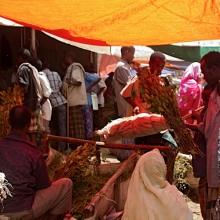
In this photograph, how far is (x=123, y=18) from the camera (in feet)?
14.1

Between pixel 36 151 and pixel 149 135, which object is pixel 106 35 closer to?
pixel 149 135

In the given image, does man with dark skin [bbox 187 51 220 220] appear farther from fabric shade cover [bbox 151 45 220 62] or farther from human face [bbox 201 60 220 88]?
fabric shade cover [bbox 151 45 220 62]

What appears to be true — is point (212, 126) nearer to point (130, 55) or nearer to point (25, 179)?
point (25, 179)

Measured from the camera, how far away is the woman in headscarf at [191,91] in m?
7.62

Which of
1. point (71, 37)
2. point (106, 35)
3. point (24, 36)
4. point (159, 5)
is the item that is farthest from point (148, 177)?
point (24, 36)

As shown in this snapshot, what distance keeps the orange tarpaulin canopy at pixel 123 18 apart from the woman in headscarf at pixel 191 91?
2.24 meters

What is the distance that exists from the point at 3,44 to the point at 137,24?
4536 millimetres

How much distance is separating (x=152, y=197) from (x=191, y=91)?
4.94 metres

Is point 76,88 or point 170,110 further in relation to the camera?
point 76,88

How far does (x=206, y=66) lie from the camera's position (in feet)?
12.6

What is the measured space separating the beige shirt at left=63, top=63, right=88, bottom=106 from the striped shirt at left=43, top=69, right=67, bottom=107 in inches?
8.5

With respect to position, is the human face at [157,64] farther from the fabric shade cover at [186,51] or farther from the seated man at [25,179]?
the fabric shade cover at [186,51]

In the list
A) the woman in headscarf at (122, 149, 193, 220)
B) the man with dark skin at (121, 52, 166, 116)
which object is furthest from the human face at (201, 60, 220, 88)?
the man with dark skin at (121, 52, 166, 116)

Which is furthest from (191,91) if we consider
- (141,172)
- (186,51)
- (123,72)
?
(186,51)
